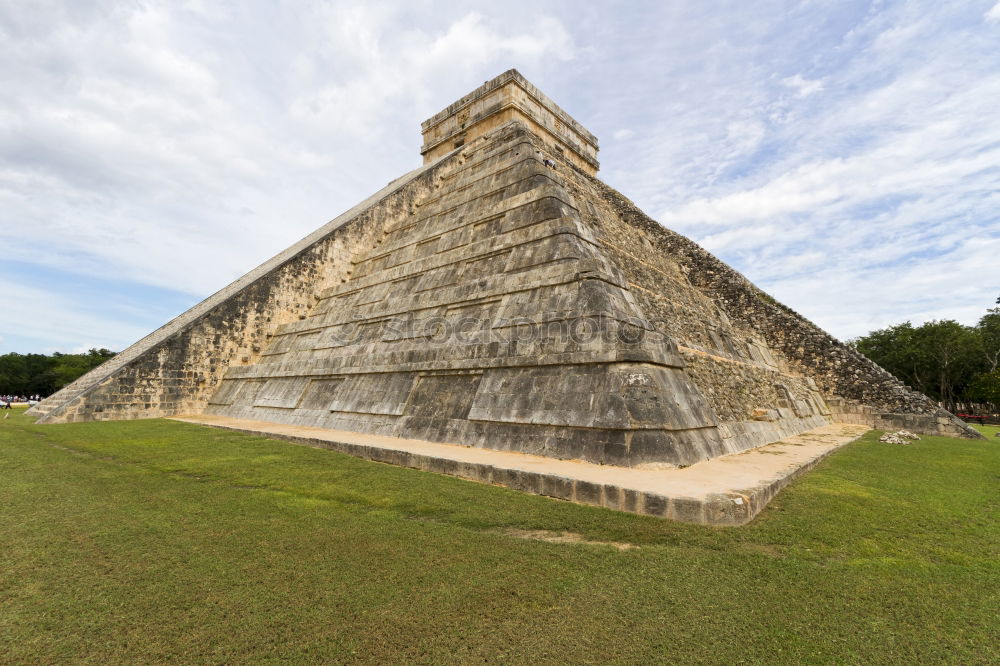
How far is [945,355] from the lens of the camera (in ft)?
93.9

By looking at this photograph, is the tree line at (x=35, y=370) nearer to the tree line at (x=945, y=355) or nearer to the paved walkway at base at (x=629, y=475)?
the paved walkway at base at (x=629, y=475)

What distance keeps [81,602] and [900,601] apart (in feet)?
13.5

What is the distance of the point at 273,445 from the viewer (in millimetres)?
6848

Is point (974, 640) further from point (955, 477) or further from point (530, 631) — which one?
point (955, 477)

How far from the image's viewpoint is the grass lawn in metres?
1.97

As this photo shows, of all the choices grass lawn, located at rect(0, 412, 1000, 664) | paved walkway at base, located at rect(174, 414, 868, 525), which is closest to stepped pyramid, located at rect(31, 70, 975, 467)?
paved walkway at base, located at rect(174, 414, 868, 525)

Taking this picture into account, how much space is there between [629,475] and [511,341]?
2.97m

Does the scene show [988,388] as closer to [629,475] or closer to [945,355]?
[945,355]

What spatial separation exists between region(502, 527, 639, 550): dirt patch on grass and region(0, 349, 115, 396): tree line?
52.5 m

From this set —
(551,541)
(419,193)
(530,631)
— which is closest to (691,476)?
(551,541)

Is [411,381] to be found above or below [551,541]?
above

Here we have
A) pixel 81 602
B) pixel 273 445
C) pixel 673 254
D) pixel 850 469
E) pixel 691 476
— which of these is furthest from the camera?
pixel 673 254

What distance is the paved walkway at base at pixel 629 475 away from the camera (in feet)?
11.7

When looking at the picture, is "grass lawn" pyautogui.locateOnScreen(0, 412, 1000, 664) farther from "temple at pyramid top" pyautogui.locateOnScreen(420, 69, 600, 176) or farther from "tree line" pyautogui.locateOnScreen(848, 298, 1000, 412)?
"tree line" pyautogui.locateOnScreen(848, 298, 1000, 412)
